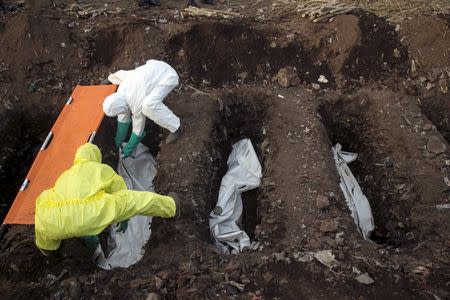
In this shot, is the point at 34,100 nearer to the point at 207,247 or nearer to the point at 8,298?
the point at 8,298

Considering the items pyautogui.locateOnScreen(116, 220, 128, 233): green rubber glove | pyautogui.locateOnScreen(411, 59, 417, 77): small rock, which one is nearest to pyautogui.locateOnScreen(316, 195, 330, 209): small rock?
pyautogui.locateOnScreen(116, 220, 128, 233): green rubber glove

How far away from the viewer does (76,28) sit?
20.7 feet

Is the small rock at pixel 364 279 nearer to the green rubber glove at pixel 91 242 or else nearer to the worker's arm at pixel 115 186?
the worker's arm at pixel 115 186

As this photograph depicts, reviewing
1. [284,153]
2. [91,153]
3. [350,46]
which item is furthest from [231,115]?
[91,153]

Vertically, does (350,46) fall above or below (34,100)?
above

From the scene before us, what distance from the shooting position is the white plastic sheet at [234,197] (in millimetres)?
4418

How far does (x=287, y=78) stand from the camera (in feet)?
19.0

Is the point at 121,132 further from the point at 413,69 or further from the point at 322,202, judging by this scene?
the point at 413,69

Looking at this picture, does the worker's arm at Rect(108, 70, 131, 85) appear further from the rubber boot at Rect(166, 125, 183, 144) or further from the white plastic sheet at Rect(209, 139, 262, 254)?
the white plastic sheet at Rect(209, 139, 262, 254)

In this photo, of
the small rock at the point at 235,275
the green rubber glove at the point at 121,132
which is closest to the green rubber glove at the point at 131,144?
the green rubber glove at the point at 121,132

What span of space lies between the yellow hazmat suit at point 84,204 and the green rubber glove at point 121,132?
129 centimetres

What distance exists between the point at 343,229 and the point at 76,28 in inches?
192

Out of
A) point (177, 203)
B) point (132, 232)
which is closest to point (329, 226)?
point (177, 203)

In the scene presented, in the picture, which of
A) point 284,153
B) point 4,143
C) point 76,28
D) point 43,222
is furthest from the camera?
point 76,28
